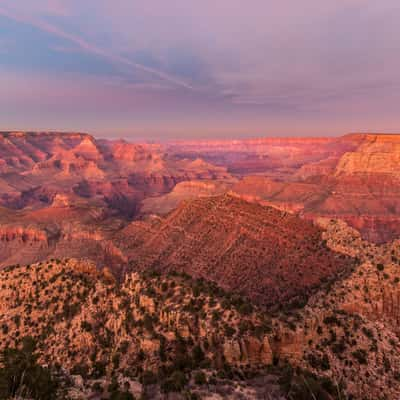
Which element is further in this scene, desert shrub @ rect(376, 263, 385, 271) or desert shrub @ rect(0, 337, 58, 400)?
desert shrub @ rect(376, 263, 385, 271)

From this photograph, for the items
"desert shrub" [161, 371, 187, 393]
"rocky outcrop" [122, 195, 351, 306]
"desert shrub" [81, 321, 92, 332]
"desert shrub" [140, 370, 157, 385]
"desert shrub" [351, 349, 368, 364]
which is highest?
"desert shrub" [161, 371, 187, 393]

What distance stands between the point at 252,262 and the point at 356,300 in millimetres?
34310

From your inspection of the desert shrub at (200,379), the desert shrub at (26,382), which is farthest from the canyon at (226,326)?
the desert shrub at (26,382)

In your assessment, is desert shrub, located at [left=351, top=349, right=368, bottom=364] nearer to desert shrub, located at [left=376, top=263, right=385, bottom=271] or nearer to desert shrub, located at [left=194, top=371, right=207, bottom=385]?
desert shrub, located at [left=376, top=263, right=385, bottom=271]

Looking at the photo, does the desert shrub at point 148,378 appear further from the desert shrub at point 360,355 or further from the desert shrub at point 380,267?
the desert shrub at point 380,267

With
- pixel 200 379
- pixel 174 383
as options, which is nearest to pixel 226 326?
pixel 200 379

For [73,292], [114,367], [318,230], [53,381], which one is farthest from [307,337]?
[318,230]

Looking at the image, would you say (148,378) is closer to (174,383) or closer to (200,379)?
(174,383)

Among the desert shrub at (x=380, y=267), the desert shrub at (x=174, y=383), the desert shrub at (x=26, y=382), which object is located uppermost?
the desert shrub at (x=380, y=267)

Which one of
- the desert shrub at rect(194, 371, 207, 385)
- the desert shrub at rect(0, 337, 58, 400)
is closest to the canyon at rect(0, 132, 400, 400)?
the desert shrub at rect(194, 371, 207, 385)

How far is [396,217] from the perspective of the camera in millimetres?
137250

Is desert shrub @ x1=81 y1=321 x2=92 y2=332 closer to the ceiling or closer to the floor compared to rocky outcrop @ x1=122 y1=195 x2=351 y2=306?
closer to the ceiling

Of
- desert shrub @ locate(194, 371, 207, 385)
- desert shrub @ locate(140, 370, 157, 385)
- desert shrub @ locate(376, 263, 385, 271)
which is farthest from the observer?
desert shrub @ locate(376, 263, 385, 271)

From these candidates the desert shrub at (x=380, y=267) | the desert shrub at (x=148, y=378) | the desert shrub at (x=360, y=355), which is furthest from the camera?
the desert shrub at (x=380, y=267)
